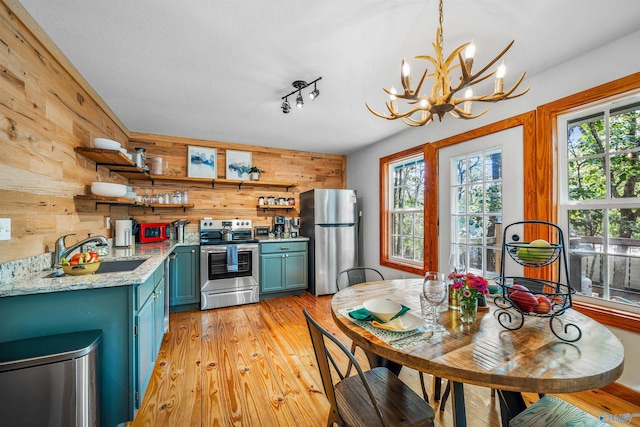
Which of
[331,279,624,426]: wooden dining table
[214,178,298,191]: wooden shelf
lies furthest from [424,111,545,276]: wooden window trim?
[214,178,298,191]: wooden shelf

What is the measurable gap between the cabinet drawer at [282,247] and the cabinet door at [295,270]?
0.26ft

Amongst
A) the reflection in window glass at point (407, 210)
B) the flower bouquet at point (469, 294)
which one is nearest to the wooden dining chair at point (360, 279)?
the flower bouquet at point (469, 294)

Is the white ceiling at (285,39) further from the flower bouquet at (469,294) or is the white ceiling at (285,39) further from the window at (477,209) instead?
the flower bouquet at (469,294)

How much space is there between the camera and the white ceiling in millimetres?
1543

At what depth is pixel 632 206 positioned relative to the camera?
179 cm

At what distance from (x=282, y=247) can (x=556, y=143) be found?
3336mm

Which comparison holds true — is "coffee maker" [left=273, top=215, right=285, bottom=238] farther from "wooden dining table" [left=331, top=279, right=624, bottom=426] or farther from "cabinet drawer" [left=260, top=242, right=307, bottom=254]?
"wooden dining table" [left=331, top=279, right=624, bottom=426]

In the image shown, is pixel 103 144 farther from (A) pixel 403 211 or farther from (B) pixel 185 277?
(A) pixel 403 211

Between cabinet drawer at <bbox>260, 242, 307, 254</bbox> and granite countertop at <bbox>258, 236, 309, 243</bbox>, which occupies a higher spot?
granite countertop at <bbox>258, 236, 309, 243</bbox>

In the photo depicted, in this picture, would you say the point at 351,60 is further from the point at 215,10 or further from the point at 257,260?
the point at 257,260

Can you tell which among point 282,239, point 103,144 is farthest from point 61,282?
point 282,239

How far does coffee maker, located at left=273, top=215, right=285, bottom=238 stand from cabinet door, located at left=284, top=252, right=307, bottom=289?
1.53ft

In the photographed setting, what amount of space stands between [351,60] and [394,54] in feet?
1.05

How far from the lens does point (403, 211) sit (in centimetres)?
383
